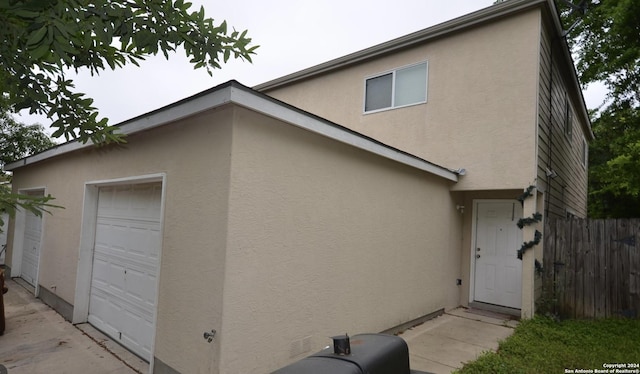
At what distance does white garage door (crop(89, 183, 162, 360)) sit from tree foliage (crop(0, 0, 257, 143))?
6.84ft

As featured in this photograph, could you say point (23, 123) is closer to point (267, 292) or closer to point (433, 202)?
point (267, 292)

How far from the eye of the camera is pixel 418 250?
6.27 meters

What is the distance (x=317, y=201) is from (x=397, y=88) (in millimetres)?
5120

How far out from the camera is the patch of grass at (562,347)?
4277 mm

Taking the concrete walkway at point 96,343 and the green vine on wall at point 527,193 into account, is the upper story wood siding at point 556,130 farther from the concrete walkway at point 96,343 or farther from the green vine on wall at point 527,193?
the concrete walkway at point 96,343

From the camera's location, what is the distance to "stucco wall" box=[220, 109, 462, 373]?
3.45 metres

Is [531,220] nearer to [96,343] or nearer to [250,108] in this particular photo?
[250,108]

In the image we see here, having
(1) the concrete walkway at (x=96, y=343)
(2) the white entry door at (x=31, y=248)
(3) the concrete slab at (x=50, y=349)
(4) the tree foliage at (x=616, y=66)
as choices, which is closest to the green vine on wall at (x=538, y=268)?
(1) the concrete walkway at (x=96, y=343)

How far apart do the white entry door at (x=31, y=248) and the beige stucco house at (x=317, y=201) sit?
0.21 ft

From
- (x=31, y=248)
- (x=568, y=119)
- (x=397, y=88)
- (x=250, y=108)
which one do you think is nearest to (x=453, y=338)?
(x=250, y=108)

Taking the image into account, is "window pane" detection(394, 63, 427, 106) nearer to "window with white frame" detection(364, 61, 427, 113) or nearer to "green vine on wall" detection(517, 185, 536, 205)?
"window with white frame" detection(364, 61, 427, 113)

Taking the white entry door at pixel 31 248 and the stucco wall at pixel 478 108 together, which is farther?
the white entry door at pixel 31 248

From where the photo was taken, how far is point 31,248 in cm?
838

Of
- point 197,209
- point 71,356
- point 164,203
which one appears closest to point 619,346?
point 197,209
